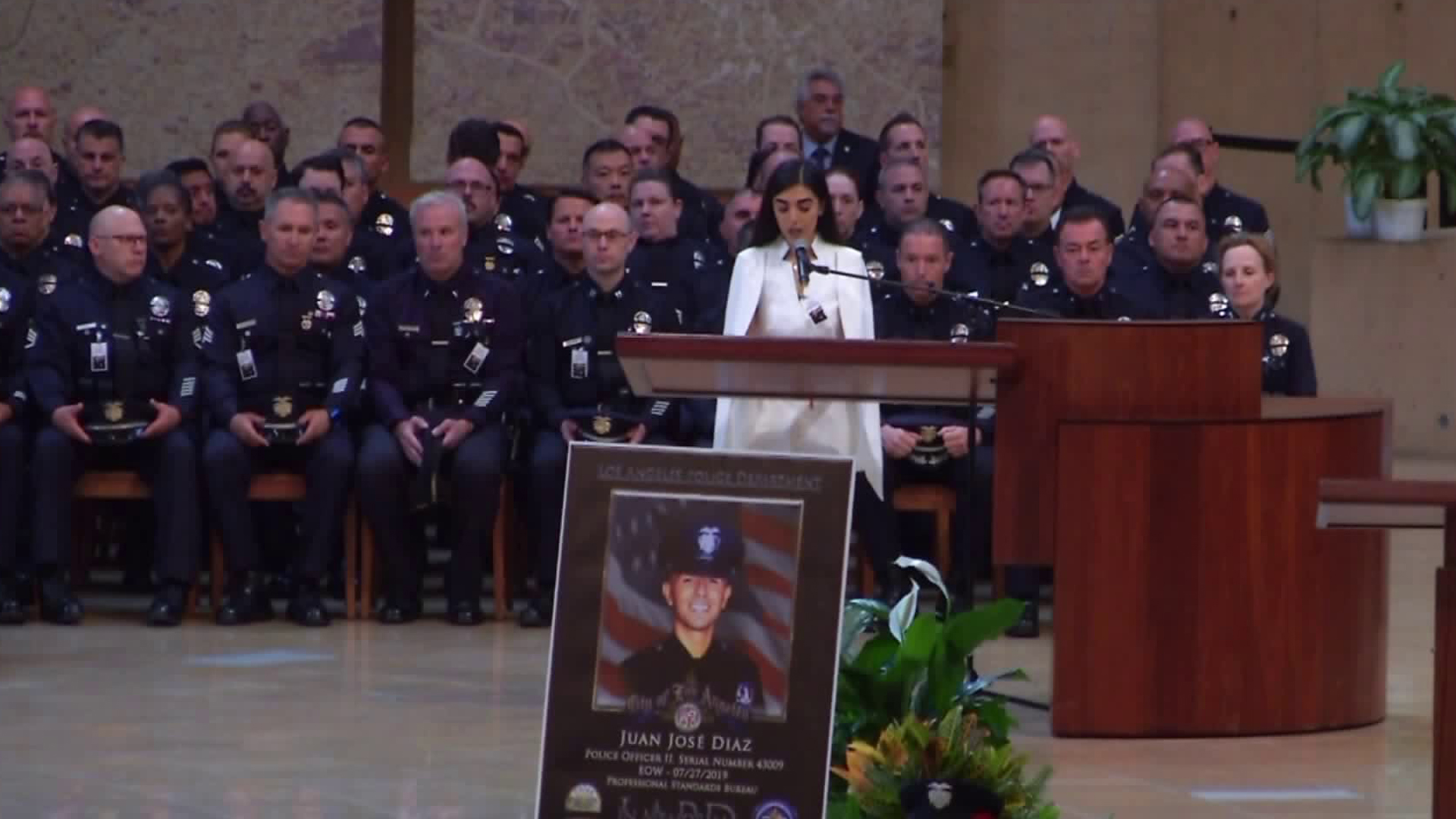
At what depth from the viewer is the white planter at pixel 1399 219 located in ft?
39.7

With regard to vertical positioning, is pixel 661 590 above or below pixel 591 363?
below

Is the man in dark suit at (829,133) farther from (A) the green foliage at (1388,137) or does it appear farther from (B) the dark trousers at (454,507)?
(B) the dark trousers at (454,507)

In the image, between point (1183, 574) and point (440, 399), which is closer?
point (1183, 574)

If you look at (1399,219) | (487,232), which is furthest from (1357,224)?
(487,232)

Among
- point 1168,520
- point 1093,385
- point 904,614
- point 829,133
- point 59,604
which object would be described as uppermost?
point 829,133

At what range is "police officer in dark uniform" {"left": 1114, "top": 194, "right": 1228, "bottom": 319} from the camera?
27.9 ft

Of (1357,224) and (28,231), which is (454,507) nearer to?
(28,231)

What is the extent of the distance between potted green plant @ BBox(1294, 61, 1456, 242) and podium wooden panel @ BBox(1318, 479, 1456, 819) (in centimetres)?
797

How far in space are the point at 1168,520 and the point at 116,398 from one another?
3.90 meters

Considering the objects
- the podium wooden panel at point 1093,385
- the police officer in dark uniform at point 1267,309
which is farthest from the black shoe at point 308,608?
the police officer in dark uniform at point 1267,309

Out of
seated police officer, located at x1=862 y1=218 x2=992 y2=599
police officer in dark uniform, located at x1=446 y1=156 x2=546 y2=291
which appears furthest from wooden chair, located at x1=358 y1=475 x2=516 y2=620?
seated police officer, located at x1=862 y1=218 x2=992 y2=599

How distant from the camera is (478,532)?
8.09 meters

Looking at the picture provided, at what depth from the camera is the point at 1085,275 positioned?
830 cm

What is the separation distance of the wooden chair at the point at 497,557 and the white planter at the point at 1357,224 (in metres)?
5.63
